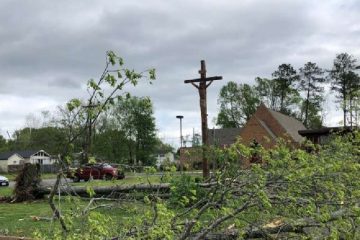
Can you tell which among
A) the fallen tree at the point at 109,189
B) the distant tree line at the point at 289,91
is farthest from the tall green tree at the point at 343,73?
the fallen tree at the point at 109,189

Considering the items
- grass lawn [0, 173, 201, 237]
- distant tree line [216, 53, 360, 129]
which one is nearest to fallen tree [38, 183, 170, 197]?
grass lawn [0, 173, 201, 237]

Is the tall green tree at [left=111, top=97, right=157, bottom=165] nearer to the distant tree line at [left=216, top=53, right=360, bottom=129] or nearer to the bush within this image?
the distant tree line at [left=216, top=53, right=360, bottom=129]

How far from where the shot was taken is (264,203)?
4.02m

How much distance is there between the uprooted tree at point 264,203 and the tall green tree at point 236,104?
7850 centimetres

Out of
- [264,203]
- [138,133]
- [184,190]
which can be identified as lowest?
[184,190]

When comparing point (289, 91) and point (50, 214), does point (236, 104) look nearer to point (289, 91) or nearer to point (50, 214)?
point (289, 91)

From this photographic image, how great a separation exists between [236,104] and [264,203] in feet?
267

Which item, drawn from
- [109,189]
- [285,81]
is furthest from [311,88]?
[109,189]

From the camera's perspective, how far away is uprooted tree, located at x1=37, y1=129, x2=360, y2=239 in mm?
4027

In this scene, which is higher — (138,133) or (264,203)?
(138,133)

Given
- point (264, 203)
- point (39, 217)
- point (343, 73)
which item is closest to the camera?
point (264, 203)

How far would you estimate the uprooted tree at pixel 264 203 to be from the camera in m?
4.03

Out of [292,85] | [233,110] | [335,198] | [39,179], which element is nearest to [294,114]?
[292,85]

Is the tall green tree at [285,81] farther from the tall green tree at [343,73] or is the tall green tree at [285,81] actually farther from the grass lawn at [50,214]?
the grass lawn at [50,214]
